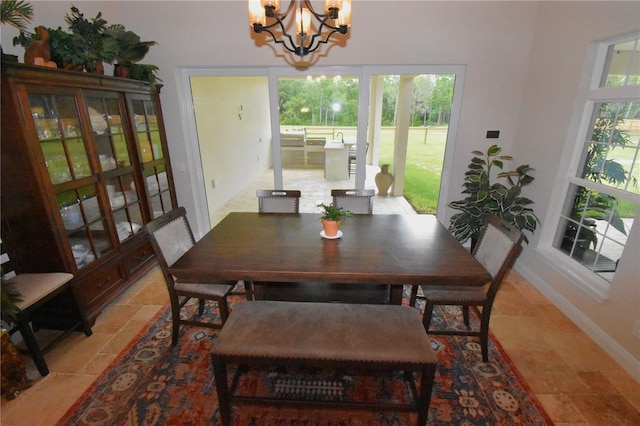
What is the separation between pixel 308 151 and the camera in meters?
4.34

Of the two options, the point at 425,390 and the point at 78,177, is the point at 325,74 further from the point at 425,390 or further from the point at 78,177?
the point at 425,390

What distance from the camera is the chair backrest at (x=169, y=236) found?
72.2 inches

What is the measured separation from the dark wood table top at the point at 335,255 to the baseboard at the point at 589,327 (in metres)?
1.32

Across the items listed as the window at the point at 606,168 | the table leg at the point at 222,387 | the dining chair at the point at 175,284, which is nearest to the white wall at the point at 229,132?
the dining chair at the point at 175,284

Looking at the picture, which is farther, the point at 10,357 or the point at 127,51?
the point at 127,51

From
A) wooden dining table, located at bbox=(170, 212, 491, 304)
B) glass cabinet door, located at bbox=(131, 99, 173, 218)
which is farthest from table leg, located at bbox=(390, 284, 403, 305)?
glass cabinet door, located at bbox=(131, 99, 173, 218)

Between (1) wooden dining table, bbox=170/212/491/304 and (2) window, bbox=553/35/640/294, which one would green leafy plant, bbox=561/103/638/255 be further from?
(1) wooden dining table, bbox=170/212/491/304

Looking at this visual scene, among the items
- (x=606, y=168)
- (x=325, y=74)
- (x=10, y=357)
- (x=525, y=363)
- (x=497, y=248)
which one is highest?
(x=325, y=74)

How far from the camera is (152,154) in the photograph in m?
3.07

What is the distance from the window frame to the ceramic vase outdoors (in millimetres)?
1948

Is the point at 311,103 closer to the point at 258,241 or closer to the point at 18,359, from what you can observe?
the point at 258,241

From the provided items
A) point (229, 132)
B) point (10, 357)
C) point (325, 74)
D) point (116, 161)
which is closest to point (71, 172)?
point (116, 161)

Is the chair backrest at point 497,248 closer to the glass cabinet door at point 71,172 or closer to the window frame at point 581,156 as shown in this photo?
the window frame at point 581,156

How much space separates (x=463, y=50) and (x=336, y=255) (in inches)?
106
